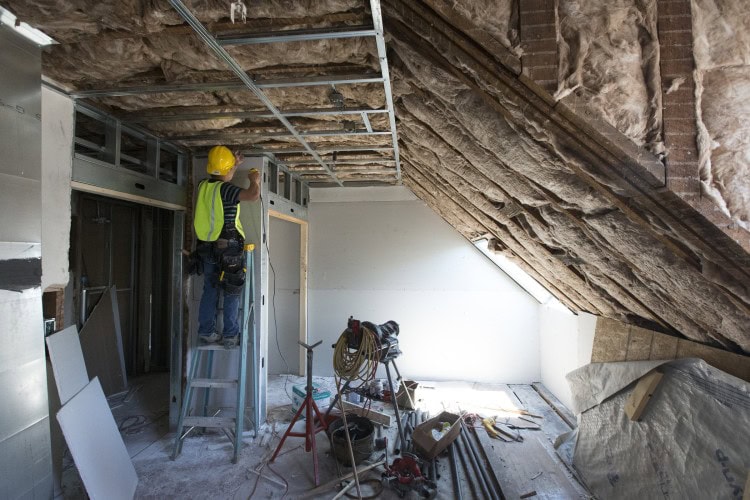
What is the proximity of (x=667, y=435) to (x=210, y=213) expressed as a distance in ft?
11.0

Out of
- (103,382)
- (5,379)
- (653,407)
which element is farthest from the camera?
(103,382)

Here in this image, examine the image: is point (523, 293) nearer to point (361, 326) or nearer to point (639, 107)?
point (361, 326)

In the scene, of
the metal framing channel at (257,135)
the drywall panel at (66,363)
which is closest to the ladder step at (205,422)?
the drywall panel at (66,363)

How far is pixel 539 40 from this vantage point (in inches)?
45.4

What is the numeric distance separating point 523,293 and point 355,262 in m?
2.30

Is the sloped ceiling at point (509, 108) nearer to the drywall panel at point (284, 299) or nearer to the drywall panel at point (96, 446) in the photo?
the drywall panel at point (96, 446)

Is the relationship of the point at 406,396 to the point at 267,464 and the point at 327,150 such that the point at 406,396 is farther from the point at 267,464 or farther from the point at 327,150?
the point at 327,150

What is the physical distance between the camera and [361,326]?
3045mm

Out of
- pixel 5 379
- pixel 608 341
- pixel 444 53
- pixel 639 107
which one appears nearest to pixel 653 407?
pixel 608 341

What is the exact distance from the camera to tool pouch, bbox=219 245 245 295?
2871mm

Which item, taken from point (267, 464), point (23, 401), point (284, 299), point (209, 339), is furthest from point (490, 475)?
point (284, 299)

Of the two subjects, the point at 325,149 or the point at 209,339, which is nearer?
the point at 209,339

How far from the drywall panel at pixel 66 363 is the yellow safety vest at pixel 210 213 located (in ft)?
3.45

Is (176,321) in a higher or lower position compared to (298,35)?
lower
